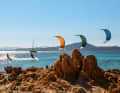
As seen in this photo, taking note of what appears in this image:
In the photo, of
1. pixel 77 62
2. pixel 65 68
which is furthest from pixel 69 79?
pixel 77 62

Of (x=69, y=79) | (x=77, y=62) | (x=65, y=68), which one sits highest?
(x=77, y=62)

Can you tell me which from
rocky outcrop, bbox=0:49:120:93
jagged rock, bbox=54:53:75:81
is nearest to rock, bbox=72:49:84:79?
rocky outcrop, bbox=0:49:120:93

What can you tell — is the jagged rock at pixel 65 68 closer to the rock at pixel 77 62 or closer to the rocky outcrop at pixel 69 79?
the rocky outcrop at pixel 69 79

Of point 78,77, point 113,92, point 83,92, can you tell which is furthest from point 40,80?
point 113,92

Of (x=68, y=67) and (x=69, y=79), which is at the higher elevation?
(x=68, y=67)

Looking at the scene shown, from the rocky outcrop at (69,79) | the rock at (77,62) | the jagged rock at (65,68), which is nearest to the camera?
the rocky outcrop at (69,79)

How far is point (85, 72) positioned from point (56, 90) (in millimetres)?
3708

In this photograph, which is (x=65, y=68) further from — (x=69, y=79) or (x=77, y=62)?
(x=77, y=62)

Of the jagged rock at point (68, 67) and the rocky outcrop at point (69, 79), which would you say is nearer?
the rocky outcrop at point (69, 79)

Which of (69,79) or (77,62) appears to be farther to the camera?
(77,62)

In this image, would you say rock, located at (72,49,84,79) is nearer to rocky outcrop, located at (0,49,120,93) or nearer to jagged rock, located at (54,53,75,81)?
rocky outcrop, located at (0,49,120,93)

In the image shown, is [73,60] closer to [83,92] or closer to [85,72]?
[85,72]

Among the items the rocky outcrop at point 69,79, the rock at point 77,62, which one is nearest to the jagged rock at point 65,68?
the rocky outcrop at point 69,79

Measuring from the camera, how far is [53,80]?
16.3 meters
